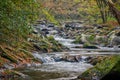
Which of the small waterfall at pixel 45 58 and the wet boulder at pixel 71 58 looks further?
the wet boulder at pixel 71 58

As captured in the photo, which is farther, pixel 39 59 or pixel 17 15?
pixel 39 59

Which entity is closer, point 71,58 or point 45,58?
point 45,58

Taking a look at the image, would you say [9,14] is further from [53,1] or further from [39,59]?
[53,1]

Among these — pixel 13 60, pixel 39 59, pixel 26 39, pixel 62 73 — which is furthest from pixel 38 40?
pixel 62 73

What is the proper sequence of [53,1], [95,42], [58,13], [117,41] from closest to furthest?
1. [117,41]
2. [95,42]
3. [53,1]
4. [58,13]

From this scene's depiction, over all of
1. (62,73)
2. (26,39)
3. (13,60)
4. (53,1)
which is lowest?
(62,73)

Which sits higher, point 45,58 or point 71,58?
point 45,58

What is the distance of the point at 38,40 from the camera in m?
30.0

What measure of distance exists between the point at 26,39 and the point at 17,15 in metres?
11.7

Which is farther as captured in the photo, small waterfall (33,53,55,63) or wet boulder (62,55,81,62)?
wet boulder (62,55,81,62)

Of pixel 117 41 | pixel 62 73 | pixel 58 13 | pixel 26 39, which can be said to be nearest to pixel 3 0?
pixel 62 73

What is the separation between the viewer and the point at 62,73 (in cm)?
1789

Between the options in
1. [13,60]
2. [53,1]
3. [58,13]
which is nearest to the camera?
[13,60]

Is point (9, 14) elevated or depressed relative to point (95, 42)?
depressed
